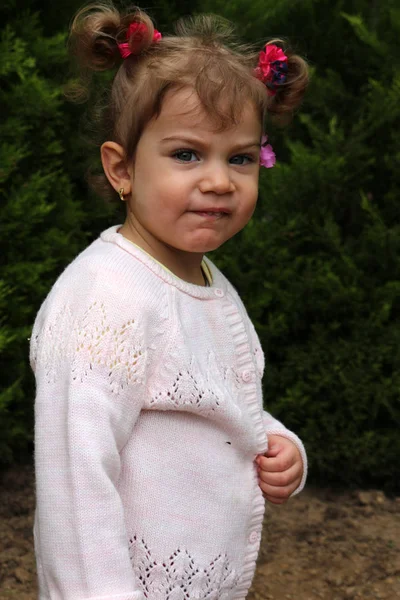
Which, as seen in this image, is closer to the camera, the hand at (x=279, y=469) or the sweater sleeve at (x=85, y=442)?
the sweater sleeve at (x=85, y=442)

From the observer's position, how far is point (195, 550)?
2109mm

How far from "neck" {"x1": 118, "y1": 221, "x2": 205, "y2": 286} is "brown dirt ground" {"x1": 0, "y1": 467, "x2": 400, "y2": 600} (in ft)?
5.80

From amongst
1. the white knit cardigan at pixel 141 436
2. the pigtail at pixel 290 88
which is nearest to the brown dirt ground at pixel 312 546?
the white knit cardigan at pixel 141 436

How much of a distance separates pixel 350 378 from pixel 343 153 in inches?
42.5

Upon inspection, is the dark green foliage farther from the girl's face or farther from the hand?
the girl's face

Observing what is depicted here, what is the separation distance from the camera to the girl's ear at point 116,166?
2.21 metres

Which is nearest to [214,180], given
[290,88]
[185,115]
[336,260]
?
[185,115]

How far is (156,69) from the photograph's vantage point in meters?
2.11

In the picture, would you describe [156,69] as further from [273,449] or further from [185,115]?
[273,449]

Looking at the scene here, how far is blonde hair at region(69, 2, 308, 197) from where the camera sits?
208 centimetres

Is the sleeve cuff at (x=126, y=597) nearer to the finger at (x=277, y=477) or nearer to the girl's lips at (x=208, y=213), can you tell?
the finger at (x=277, y=477)

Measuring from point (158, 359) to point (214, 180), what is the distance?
427 mm

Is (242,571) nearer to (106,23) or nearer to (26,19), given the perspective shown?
(106,23)

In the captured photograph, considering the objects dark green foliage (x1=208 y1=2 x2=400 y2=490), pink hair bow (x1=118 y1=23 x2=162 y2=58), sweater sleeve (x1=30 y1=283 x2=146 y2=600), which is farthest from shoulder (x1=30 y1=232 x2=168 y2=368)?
dark green foliage (x1=208 y1=2 x2=400 y2=490)
